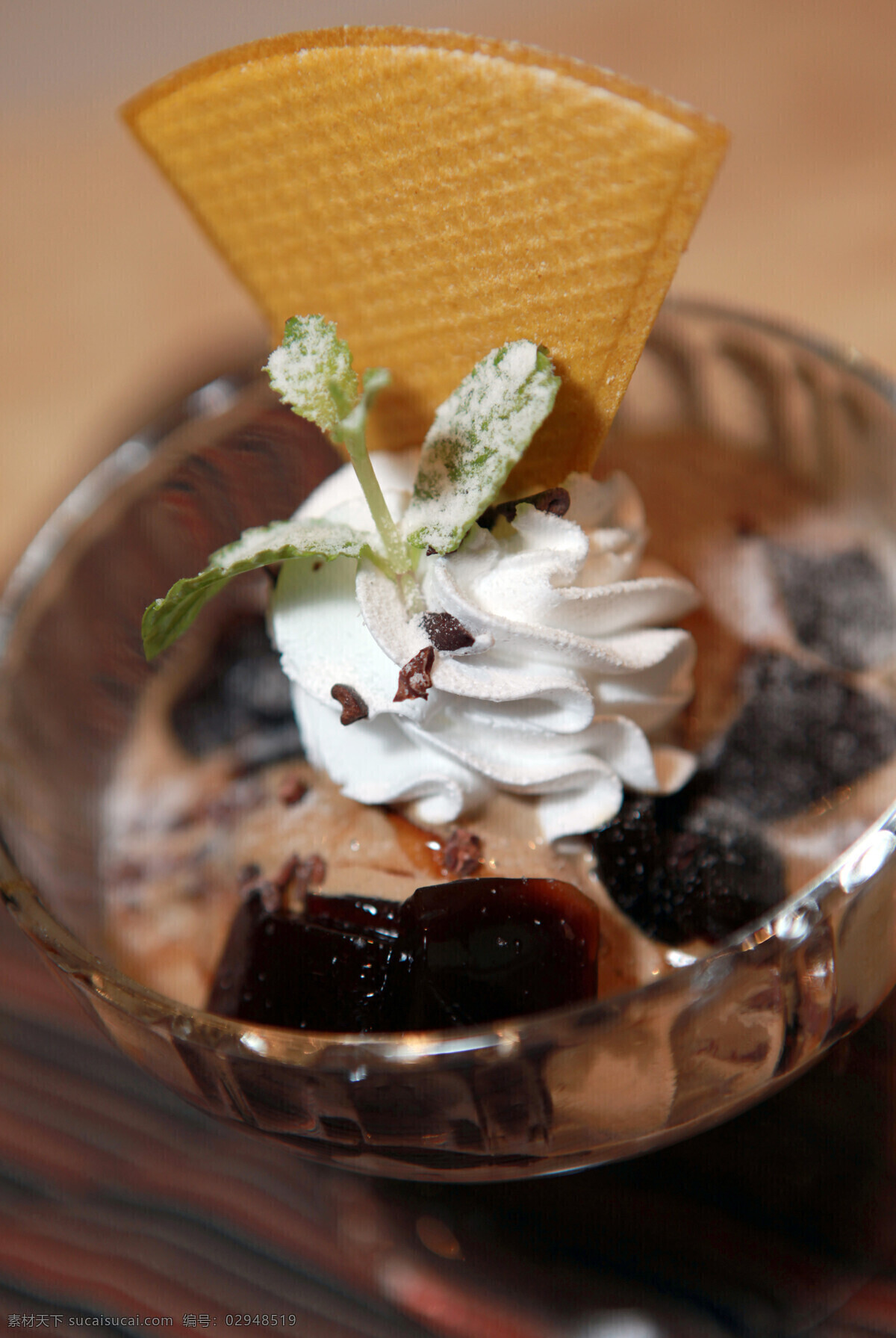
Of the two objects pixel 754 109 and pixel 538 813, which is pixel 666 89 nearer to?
pixel 754 109

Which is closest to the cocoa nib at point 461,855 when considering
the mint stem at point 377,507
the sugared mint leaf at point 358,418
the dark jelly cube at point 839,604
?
the mint stem at point 377,507

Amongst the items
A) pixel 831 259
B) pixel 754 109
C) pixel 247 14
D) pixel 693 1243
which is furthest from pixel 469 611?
pixel 247 14

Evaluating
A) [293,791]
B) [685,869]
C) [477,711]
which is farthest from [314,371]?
[685,869]

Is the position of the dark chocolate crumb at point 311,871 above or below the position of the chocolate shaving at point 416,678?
below

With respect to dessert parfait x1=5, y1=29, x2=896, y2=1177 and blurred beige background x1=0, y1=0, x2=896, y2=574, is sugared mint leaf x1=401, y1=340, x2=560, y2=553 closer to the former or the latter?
dessert parfait x1=5, y1=29, x2=896, y2=1177

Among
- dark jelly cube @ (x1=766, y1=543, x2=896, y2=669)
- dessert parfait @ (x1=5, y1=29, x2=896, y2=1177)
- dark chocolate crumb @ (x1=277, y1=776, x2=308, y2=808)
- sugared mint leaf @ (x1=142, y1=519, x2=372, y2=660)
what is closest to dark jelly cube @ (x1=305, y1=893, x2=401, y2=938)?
dessert parfait @ (x1=5, y1=29, x2=896, y2=1177)

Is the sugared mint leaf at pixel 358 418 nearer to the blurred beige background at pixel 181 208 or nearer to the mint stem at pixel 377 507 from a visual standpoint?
the mint stem at pixel 377 507
